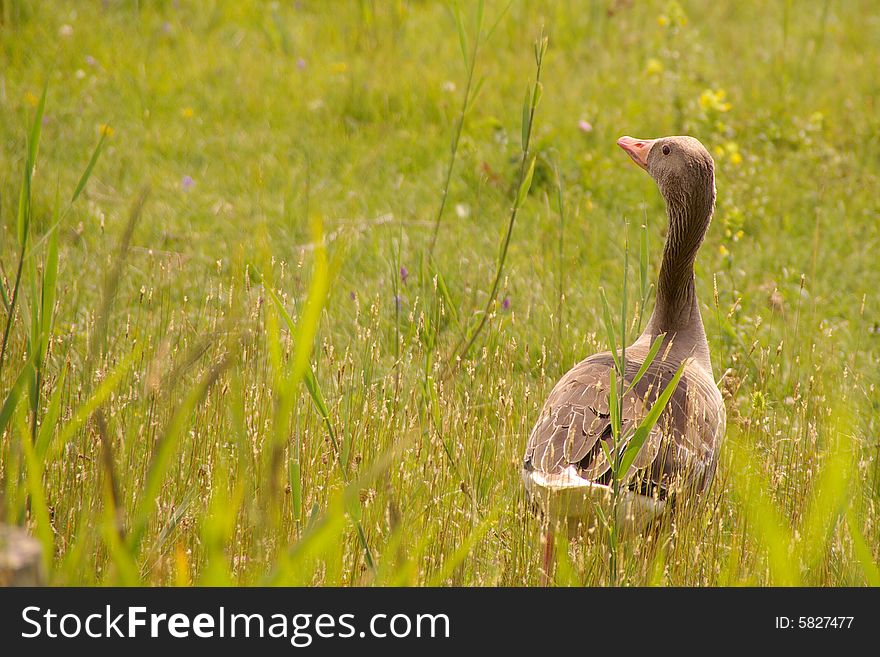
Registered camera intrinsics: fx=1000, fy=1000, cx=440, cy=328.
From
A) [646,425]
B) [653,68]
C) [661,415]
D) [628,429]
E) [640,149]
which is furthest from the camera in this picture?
[653,68]

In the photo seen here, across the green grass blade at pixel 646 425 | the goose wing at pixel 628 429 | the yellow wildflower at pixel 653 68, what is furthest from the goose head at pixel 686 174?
the yellow wildflower at pixel 653 68

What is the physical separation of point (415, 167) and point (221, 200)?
1155 mm

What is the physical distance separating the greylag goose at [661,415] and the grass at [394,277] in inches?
4.8

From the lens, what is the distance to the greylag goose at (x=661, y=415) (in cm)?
257

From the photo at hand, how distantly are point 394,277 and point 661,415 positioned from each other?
1096 mm

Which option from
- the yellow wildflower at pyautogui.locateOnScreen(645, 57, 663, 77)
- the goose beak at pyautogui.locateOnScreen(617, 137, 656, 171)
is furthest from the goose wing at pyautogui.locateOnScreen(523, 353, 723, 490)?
the yellow wildflower at pyautogui.locateOnScreen(645, 57, 663, 77)

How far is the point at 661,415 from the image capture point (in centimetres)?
286

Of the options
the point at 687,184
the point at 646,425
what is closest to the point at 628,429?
the point at 646,425

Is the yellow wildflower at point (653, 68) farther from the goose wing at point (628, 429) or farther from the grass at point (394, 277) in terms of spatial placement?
the goose wing at point (628, 429)

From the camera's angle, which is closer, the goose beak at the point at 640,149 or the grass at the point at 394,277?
the grass at the point at 394,277

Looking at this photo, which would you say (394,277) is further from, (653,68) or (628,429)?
(653,68)

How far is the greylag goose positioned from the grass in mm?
123

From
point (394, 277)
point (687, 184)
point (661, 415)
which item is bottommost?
point (661, 415)

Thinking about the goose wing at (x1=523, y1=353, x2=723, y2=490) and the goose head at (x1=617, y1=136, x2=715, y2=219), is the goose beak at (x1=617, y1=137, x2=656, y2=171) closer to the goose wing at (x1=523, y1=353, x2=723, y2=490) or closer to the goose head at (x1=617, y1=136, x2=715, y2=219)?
the goose head at (x1=617, y1=136, x2=715, y2=219)
